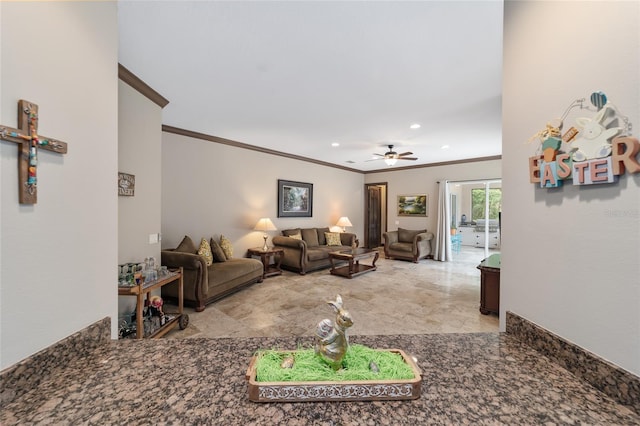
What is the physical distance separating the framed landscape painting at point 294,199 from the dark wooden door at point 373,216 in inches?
109

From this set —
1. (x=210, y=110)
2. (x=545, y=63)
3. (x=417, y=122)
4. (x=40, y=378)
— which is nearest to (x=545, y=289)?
(x=545, y=63)

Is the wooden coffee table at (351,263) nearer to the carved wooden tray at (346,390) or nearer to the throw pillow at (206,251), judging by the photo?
the throw pillow at (206,251)

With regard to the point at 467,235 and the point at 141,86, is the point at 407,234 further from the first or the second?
the point at 141,86

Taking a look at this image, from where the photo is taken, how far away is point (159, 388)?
690 mm

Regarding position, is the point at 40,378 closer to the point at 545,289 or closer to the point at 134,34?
the point at 545,289

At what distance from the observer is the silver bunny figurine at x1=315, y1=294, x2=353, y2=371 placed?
72 cm

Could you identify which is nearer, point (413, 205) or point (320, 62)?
point (320, 62)

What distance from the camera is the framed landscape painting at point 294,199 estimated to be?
583 cm

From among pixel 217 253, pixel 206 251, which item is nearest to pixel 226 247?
pixel 217 253

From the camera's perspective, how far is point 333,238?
6398mm

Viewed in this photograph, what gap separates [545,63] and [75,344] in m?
1.85

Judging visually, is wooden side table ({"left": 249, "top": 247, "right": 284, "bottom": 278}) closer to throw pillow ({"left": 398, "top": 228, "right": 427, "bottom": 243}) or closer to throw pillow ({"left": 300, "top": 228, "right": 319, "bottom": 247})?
throw pillow ({"left": 300, "top": 228, "right": 319, "bottom": 247})

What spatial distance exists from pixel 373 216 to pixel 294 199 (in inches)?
145

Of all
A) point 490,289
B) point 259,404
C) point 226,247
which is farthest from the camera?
point 226,247
